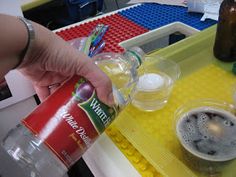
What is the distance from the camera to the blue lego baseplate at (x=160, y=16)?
2.74 ft

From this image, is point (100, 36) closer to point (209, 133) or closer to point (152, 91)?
point (152, 91)

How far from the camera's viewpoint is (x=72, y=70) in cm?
42

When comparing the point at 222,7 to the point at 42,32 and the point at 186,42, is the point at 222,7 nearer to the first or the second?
the point at 186,42

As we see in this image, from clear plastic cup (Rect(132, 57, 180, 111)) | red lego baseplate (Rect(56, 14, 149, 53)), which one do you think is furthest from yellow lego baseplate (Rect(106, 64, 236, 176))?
red lego baseplate (Rect(56, 14, 149, 53))

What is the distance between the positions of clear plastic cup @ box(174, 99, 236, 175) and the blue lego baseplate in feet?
1.45

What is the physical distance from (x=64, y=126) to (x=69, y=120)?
0.01 m

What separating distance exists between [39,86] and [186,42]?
40cm

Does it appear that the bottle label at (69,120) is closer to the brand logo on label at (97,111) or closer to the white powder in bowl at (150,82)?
the brand logo on label at (97,111)

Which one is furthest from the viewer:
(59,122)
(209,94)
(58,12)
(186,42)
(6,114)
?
(58,12)

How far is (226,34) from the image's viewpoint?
0.61 m

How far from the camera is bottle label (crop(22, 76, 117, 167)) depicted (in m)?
0.35

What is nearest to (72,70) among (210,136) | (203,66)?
(210,136)

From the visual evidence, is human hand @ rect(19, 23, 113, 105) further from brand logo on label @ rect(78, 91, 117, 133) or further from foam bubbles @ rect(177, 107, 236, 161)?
foam bubbles @ rect(177, 107, 236, 161)

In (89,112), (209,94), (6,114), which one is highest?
(89,112)
